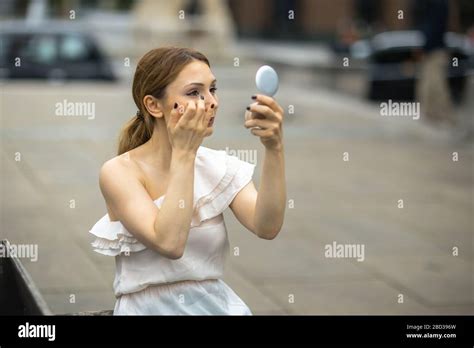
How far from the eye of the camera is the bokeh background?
6402 millimetres

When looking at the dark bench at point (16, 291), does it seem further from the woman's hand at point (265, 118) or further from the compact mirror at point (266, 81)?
the compact mirror at point (266, 81)

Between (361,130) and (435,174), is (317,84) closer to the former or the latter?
(361,130)

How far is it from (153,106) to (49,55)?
1599cm

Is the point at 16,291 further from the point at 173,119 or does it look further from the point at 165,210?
the point at 173,119

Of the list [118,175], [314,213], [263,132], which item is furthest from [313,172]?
[263,132]

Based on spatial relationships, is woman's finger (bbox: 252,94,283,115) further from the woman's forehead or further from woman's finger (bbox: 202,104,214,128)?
the woman's forehead

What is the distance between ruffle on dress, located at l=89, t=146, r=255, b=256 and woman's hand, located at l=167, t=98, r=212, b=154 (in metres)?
0.28

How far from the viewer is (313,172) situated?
34.7 feet

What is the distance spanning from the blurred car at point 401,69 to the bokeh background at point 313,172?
0.12 ft

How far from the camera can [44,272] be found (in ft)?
21.1

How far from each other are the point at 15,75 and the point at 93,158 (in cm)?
807

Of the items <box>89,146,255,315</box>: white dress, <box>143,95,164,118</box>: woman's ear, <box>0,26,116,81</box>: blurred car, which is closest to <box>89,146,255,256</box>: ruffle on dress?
<box>89,146,255,315</box>: white dress

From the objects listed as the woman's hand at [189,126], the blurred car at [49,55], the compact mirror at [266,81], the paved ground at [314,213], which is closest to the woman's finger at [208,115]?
the woman's hand at [189,126]

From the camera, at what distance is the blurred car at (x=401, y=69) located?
731 inches
